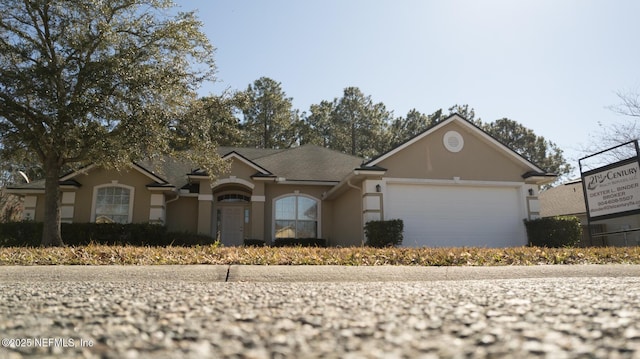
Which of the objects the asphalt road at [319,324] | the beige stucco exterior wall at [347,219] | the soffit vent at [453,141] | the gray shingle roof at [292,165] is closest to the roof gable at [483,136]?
the soffit vent at [453,141]

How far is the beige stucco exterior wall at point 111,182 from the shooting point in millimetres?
16500

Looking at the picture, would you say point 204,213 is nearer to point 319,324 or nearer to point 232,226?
point 232,226

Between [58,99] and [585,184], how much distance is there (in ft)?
47.0

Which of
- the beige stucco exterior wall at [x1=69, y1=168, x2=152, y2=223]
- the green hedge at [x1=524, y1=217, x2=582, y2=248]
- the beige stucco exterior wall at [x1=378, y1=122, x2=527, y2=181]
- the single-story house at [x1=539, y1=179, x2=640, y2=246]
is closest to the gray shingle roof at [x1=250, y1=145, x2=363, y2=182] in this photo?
the beige stucco exterior wall at [x1=378, y1=122, x2=527, y2=181]

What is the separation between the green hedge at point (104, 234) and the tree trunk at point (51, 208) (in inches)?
113

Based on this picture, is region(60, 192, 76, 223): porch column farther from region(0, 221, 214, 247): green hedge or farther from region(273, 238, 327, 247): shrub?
region(273, 238, 327, 247): shrub

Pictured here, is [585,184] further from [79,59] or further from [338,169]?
[79,59]

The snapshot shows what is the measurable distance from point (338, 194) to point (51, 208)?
9.69 meters

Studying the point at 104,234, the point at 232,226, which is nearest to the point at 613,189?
the point at 232,226

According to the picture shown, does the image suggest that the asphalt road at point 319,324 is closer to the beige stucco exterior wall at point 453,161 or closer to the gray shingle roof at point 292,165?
the beige stucco exterior wall at point 453,161

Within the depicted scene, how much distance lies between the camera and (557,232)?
45.2 feet

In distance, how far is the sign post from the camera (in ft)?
36.0

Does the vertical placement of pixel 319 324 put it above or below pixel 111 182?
below

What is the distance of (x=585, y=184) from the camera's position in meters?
12.4
